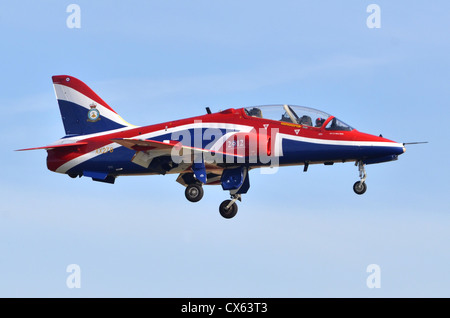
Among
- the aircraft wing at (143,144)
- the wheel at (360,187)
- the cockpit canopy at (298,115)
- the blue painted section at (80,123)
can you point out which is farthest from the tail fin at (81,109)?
the wheel at (360,187)

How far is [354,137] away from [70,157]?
1287 cm

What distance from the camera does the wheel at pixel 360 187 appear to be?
39.5 metres

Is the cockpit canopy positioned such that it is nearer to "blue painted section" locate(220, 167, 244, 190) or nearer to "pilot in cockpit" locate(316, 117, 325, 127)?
"pilot in cockpit" locate(316, 117, 325, 127)

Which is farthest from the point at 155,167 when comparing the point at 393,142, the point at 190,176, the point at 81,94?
the point at 393,142

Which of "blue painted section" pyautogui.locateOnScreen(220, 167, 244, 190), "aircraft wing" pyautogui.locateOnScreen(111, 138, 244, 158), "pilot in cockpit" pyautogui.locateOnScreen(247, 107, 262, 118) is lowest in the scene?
"blue painted section" pyautogui.locateOnScreen(220, 167, 244, 190)

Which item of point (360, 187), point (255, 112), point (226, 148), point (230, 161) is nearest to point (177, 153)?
point (226, 148)

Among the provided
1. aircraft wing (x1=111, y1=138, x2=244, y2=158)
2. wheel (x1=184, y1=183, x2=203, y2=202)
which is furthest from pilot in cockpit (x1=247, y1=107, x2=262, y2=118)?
wheel (x1=184, y1=183, x2=203, y2=202)

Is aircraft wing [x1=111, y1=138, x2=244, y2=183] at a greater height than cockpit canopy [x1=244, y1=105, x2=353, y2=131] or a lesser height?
lesser

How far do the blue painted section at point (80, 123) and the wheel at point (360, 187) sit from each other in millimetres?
11370

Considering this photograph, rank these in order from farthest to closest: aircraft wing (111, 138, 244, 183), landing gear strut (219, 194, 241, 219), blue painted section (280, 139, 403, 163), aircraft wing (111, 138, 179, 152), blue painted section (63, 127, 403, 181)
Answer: landing gear strut (219, 194, 241, 219) → aircraft wing (111, 138, 244, 183) → blue painted section (63, 127, 403, 181) → blue painted section (280, 139, 403, 163) → aircraft wing (111, 138, 179, 152)

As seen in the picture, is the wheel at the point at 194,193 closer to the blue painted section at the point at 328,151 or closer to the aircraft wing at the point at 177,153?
the aircraft wing at the point at 177,153

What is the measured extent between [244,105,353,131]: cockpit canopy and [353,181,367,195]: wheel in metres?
2.38

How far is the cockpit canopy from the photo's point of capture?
39719 millimetres
